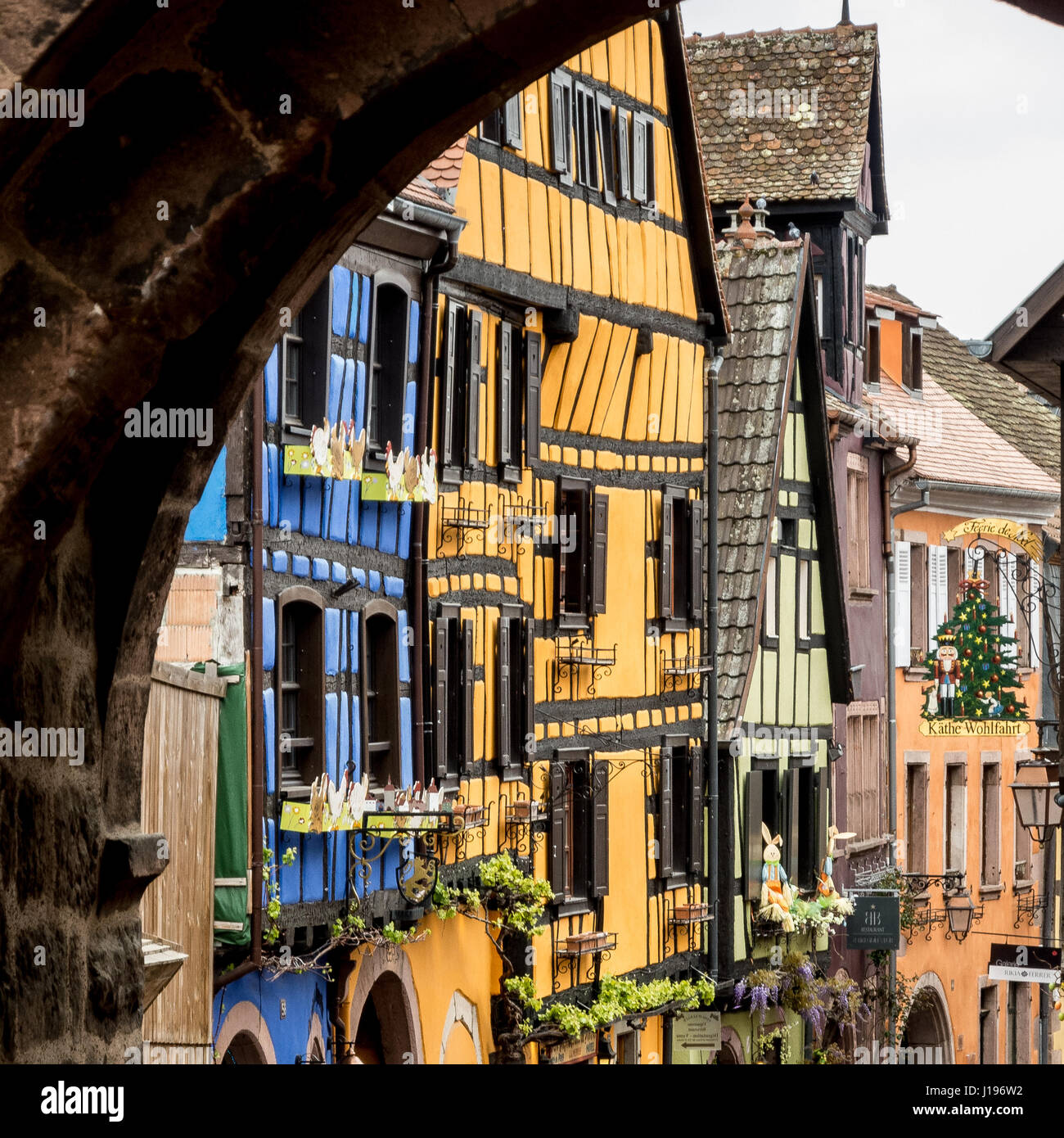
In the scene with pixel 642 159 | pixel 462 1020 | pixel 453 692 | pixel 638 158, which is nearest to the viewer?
pixel 453 692

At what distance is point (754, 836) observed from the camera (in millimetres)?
22750

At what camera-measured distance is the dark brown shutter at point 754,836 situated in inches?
886

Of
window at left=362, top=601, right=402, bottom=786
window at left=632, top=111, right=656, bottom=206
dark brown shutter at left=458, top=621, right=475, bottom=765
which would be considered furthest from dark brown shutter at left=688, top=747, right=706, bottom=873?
window at left=362, top=601, right=402, bottom=786

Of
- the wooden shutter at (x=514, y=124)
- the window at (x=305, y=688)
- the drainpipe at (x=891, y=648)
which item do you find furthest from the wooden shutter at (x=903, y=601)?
the window at (x=305, y=688)

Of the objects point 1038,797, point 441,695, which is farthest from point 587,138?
point 1038,797

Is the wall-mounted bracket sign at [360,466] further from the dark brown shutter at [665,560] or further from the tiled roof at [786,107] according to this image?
the tiled roof at [786,107]

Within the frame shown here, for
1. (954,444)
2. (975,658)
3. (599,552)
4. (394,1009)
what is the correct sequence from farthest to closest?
(954,444) < (975,658) < (599,552) < (394,1009)

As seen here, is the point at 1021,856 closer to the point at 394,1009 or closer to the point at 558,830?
the point at 558,830

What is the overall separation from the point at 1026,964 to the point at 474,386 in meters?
5.71

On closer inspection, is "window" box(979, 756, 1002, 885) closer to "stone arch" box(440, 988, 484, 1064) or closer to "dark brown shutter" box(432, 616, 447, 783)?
"stone arch" box(440, 988, 484, 1064)

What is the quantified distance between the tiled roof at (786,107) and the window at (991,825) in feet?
27.7

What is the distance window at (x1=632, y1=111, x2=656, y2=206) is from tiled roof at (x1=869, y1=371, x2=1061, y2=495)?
9.38 meters
